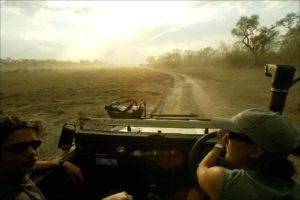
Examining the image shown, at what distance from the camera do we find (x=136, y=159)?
117 inches

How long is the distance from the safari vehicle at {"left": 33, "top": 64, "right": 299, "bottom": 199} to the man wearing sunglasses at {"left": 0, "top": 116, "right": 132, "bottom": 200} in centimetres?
58

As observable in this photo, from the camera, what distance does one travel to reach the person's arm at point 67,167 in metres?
2.78

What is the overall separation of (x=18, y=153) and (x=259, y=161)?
62.0 inches

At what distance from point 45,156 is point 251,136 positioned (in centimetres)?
609

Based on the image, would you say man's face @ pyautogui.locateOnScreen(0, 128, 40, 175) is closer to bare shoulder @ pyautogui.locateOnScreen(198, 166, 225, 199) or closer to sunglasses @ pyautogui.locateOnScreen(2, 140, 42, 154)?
sunglasses @ pyautogui.locateOnScreen(2, 140, 42, 154)

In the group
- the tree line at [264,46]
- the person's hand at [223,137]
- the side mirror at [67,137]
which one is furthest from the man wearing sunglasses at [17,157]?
the tree line at [264,46]

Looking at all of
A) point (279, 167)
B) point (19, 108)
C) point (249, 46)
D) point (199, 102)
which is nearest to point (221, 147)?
point (279, 167)

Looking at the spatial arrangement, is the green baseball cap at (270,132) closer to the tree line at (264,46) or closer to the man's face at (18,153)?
the man's face at (18,153)

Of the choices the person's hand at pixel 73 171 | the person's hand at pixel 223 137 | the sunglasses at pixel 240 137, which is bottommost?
the person's hand at pixel 73 171

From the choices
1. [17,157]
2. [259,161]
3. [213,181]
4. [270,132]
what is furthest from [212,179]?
[17,157]

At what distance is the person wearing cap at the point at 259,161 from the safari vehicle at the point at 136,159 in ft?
3.13

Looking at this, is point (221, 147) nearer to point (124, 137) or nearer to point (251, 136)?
point (251, 136)

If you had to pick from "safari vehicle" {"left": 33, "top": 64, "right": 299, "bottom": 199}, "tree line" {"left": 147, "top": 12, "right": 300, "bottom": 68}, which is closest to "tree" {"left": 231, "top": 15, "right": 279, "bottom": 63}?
"tree line" {"left": 147, "top": 12, "right": 300, "bottom": 68}

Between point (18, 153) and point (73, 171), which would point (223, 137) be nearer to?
point (18, 153)
